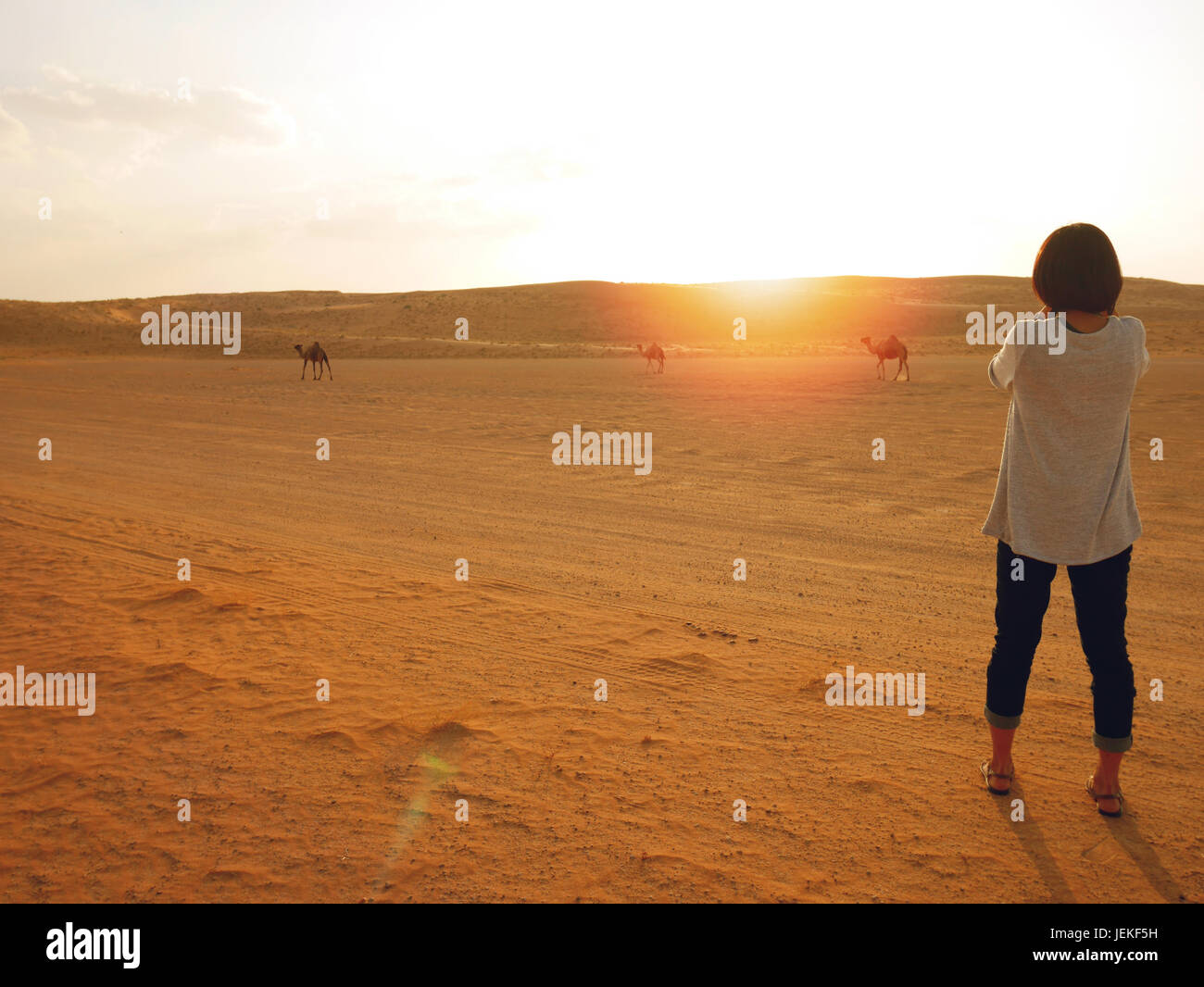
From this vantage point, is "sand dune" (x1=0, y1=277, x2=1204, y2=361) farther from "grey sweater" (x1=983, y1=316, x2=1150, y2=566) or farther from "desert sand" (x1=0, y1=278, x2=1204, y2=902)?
"grey sweater" (x1=983, y1=316, x2=1150, y2=566)

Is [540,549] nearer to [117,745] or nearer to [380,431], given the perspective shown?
[117,745]

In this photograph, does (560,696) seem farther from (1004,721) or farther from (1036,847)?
(1036,847)

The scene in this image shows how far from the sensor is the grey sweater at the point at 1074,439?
126 inches

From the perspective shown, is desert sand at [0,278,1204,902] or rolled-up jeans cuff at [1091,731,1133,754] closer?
desert sand at [0,278,1204,902]

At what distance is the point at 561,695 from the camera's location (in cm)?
Answer: 481

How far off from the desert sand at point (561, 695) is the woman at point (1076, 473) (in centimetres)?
68

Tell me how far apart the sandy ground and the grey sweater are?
4.08 ft

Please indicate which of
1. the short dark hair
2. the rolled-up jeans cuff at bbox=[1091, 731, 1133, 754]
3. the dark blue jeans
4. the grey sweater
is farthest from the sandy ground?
the short dark hair

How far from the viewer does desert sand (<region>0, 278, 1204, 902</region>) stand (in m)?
3.37

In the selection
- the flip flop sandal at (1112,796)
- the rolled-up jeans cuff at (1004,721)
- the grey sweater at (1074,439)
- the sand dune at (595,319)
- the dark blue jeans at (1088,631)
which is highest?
the sand dune at (595,319)

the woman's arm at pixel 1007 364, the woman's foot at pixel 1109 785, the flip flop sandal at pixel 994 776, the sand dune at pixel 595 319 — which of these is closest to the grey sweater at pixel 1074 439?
the woman's arm at pixel 1007 364

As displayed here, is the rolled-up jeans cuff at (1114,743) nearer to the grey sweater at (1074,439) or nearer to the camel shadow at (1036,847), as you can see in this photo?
the camel shadow at (1036,847)

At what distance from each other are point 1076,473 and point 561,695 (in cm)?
287

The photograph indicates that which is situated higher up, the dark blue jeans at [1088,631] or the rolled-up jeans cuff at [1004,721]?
the dark blue jeans at [1088,631]
